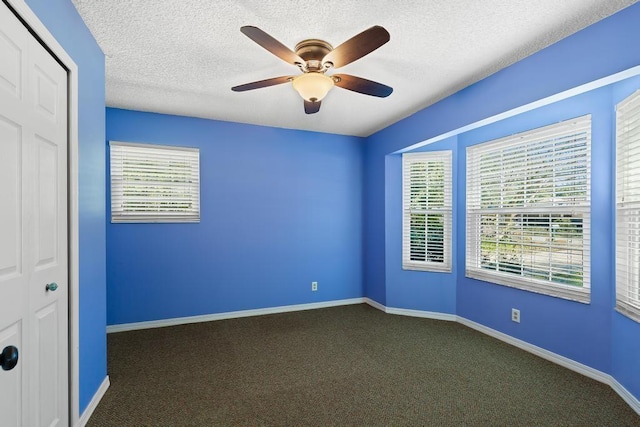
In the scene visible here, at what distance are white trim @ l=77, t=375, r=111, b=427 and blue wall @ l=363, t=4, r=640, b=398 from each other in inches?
125

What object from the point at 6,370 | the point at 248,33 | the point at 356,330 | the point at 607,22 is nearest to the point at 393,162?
the point at 356,330

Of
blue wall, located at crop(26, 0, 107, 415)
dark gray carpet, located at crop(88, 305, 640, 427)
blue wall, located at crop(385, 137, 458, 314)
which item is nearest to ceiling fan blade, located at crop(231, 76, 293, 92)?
blue wall, located at crop(26, 0, 107, 415)

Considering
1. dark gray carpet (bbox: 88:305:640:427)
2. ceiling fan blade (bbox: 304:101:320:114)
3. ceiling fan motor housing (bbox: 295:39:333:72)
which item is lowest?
dark gray carpet (bbox: 88:305:640:427)

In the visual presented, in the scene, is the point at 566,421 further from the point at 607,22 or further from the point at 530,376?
the point at 607,22

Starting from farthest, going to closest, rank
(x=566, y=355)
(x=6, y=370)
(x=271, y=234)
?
(x=271, y=234) < (x=566, y=355) < (x=6, y=370)

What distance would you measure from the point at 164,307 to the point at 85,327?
70.7 inches

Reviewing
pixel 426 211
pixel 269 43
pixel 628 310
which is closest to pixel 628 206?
pixel 628 310

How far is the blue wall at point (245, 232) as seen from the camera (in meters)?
3.58

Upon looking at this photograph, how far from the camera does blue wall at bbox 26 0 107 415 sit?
1.87 metres

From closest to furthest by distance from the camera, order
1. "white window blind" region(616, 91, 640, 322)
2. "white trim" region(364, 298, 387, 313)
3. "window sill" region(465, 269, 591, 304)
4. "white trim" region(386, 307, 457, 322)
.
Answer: "white window blind" region(616, 91, 640, 322) → "window sill" region(465, 269, 591, 304) → "white trim" region(386, 307, 457, 322) → "white trim" region(364, 298, 387, 313)

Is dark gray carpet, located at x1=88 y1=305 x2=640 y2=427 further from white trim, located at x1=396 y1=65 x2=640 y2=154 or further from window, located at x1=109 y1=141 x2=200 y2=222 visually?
white trim, located at x1=396 y1=65 x2=640 y2=154

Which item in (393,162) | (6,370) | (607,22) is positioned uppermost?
(607,22)

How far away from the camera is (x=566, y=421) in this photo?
6.52ft

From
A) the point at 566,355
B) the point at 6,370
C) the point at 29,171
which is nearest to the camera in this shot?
the point at 6,370
